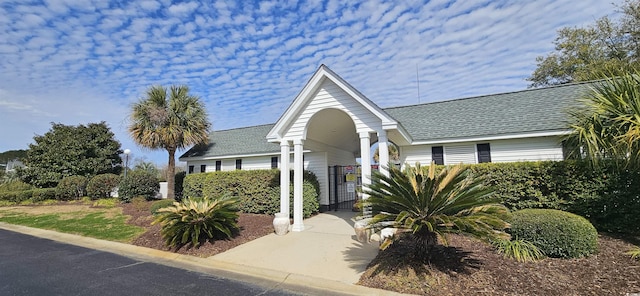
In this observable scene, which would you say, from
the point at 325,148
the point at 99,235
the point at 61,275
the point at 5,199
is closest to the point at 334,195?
the point at 325,148

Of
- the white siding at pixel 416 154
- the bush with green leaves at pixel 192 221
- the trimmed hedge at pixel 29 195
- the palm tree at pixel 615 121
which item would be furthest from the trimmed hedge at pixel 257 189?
the trimmed hedge at pixel 29 195

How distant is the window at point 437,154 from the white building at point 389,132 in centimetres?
4

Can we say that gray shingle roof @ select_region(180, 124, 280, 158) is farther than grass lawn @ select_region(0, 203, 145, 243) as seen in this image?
Yes

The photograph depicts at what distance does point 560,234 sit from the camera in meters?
5.73

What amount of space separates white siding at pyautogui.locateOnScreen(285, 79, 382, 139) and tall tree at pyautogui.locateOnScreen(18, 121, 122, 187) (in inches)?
792

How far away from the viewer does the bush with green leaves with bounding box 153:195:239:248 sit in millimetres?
7703

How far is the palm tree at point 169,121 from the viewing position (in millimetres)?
15578

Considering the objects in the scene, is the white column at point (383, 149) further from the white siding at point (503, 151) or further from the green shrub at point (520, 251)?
the white siding at point (503, 151)

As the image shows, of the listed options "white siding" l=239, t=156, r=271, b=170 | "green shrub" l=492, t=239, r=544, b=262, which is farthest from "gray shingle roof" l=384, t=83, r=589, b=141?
"white siding" l=239, t=156, r=271, b=170

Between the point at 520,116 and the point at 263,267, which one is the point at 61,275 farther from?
the point at 520,116

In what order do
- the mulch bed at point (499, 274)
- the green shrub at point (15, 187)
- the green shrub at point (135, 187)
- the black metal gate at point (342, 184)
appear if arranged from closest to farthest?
the mulch bed at point (499, 274) < the black metal gate at point (342, 184) < the green shrub at point (135, 187) < the green shrub at point (15, 187)

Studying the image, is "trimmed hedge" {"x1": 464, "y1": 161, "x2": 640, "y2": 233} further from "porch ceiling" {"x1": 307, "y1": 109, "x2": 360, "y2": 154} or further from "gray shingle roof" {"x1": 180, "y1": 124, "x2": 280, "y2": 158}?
"gray shingle roof" {"x1": 180, "y1": 124, "x2": 280, "y2": 158}

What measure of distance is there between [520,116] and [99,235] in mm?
16503

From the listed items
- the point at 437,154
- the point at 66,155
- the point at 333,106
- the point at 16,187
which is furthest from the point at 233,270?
the point at 16,187
